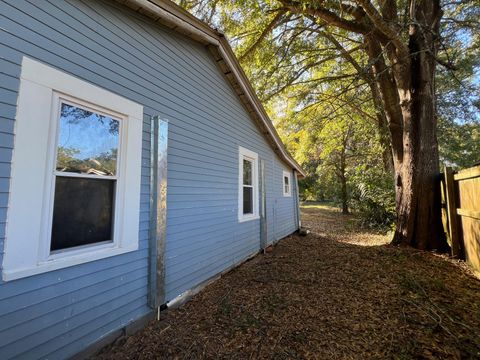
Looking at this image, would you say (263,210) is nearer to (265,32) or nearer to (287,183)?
(287,183)

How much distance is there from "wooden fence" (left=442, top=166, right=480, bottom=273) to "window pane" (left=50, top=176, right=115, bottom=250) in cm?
521

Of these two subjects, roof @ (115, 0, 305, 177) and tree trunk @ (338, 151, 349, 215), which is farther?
tree trunk @ (338, 151, 349, 215)

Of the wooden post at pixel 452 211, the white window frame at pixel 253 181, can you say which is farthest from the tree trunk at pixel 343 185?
the wooden post at pixel 452 211

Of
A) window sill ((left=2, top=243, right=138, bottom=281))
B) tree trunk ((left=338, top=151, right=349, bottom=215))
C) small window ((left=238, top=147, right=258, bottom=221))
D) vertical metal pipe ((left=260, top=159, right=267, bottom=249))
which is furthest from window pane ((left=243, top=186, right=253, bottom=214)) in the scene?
tree trunk ((left=338, top=151, right=349, bottom=215))

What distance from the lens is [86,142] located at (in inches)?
107

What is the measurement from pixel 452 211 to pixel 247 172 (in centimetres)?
441

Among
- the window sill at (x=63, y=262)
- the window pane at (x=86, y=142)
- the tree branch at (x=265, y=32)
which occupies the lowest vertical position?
the window sill at (x=63, y=262)

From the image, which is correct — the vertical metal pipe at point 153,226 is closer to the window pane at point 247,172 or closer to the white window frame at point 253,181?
the white window frame at point 253,181

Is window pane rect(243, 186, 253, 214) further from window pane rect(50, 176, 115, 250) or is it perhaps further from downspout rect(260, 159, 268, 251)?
→ window pane rect(50, 176, 115, 250)

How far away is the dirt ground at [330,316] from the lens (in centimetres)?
266

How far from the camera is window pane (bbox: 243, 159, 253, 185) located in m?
6.72

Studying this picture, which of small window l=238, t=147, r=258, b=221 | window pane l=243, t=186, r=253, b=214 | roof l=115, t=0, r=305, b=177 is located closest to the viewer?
roof l=115, t=0, r=305, b=177

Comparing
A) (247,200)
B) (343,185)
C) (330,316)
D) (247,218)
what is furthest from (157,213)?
(343,185)

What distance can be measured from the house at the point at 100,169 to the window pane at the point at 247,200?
1.59 metres
